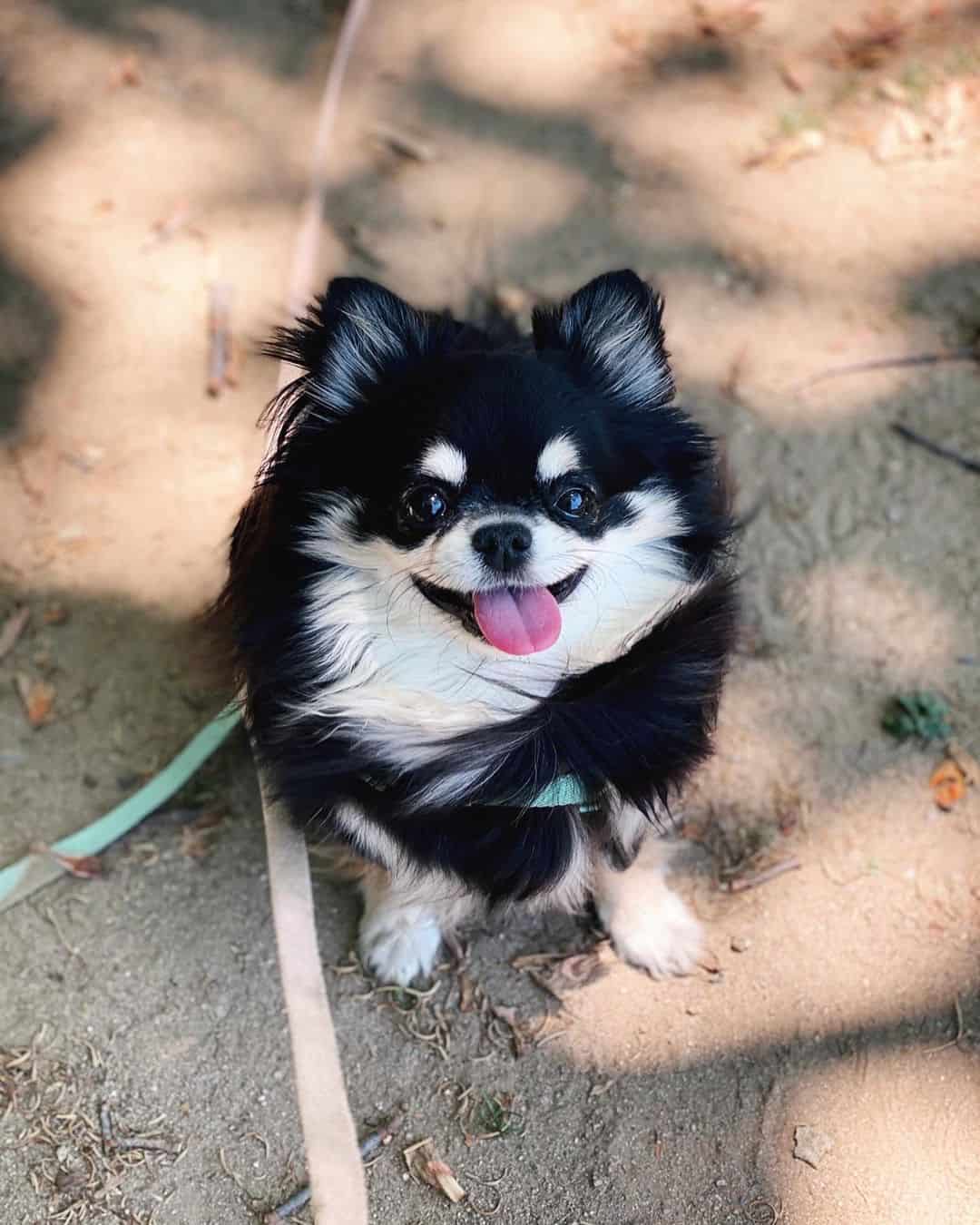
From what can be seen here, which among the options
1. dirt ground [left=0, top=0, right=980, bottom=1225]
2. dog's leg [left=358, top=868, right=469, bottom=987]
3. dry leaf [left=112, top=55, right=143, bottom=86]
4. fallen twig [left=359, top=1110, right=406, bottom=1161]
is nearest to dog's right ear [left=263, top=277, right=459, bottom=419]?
dog's leg [left=358, top=868, right=469, bottom=987]

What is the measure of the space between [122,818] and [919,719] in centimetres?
190

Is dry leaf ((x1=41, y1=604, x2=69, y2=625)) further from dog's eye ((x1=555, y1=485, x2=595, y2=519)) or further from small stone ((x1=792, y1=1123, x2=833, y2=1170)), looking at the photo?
small stone ((x1=792, y1=1123, x2=833, y2=1170))

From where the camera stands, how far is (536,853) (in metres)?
2.24

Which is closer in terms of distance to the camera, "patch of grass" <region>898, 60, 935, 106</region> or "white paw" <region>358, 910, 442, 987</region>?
"white paw" <region>358, 910, 442, 987</region>

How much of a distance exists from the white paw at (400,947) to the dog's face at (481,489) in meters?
0.59

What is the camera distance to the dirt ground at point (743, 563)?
2338 mm

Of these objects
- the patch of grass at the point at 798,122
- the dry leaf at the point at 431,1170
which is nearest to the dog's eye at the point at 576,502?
the dry leaf at the point at 431,1170

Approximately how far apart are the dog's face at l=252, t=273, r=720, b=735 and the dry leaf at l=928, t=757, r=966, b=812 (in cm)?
97

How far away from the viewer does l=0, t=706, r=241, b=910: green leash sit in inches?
102

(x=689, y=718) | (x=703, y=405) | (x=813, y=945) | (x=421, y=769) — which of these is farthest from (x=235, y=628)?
(x=703, y=405)

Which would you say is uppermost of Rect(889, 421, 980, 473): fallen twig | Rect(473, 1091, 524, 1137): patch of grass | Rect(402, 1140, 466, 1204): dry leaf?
Rect(889, 421, 980, 473): fallen twig

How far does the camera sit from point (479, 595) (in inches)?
81.2

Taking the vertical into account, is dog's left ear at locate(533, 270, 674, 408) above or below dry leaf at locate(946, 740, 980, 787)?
above

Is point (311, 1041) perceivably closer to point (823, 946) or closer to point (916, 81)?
point (823, 946)
